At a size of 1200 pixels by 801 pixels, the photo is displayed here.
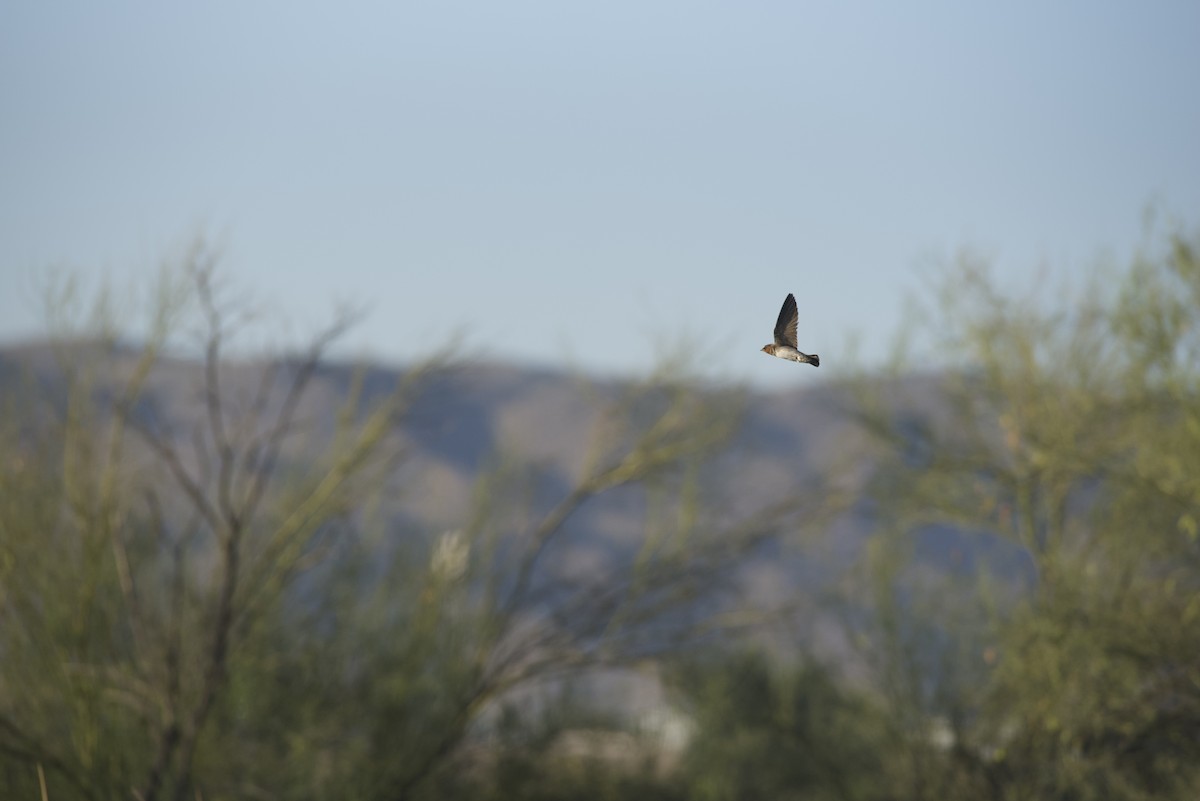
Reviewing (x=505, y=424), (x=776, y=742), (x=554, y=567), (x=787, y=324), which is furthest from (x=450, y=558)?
(x=776, y=742)

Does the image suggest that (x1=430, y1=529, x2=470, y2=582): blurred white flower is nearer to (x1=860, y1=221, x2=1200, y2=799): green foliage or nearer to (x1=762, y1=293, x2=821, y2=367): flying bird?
(x1=860, y1=221, x2=1200, y2=799): green foliage

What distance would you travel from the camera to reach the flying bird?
316cm

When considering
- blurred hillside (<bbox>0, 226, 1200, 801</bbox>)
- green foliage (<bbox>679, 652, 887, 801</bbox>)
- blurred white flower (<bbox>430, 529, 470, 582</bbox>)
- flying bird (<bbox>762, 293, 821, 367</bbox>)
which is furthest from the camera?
green foliage (<bbox>679, 652, 887, 801</bbox>)

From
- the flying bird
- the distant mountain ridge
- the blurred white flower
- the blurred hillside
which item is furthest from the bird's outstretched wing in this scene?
the blurred white flower

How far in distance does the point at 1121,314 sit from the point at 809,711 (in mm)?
16286

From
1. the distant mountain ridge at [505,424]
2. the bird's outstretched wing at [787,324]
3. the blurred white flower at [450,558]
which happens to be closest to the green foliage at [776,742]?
the distant mountain ridge at [505,424]

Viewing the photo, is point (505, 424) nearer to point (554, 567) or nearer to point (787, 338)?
point (554, 567)

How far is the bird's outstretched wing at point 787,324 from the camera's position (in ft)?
10.8

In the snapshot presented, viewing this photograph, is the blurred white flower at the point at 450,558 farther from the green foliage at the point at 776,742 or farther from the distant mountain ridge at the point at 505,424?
the green foliage at the point at 776,742

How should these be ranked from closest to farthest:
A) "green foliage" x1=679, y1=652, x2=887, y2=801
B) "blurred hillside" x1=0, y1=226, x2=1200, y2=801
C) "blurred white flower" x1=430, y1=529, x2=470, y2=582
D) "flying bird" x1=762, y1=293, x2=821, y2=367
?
"flying bird" x1=762, y1=293, x2=821, y2=367 → "blurred hillside" x1=0, y1=226, x2=1200, y2=801 → "blurred white flower" x1=430, y1=529, x2=470, y2=582 → "green foliage" x1=679, y1=652, x2=887, y2=801

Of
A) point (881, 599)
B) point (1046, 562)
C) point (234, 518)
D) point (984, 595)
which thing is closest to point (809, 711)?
point (881, 599)

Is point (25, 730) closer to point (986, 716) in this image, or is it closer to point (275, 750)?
point (275, 750)

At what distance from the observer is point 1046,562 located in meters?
15.0

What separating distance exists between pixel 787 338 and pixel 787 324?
56 mm
